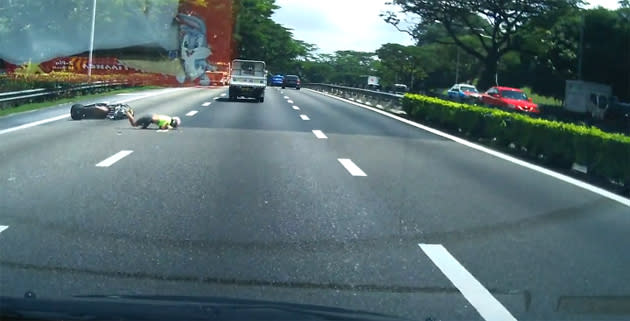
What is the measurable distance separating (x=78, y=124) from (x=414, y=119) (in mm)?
→ 13938

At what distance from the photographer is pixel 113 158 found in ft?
46.2

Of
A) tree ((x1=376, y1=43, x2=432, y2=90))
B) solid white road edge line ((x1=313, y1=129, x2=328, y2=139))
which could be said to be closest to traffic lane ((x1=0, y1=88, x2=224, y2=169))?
solid white road edge line ((x1=313, y1=129, x2=328, y2=139))

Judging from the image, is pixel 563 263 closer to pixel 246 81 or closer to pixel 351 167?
pixel 351 167

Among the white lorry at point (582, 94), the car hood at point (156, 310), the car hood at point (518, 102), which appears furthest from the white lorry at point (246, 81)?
the car hood at point (156, 310)

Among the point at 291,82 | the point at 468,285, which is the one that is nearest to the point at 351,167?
the point at 468,285

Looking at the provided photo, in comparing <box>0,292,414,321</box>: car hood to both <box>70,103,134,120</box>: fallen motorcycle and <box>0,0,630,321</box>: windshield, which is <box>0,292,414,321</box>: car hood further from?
<box>70,103,134,120</box>: fallen motorcycle

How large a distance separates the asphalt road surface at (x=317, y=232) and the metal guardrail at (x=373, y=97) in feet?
69.7

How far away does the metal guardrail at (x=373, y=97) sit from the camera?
36.8 meters

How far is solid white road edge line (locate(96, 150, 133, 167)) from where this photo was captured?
13.2 metres

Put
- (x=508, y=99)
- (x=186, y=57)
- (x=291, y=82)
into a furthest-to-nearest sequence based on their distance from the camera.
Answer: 1. (x=291, y=82)
2. (x=186, y=57)
3. (x=508, y=99)

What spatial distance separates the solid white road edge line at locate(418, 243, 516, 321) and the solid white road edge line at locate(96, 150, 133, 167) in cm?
722

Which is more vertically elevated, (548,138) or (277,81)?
(548,138)

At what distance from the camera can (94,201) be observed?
31.4 ft

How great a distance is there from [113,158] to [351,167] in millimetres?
4373
